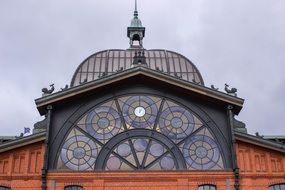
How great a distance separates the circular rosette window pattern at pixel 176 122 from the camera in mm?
33344

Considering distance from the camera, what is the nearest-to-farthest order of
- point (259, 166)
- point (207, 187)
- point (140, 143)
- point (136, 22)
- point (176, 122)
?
point (207, 187)
point (259, 166)
point (140, 143)
point (176, 122)
point (136, 22)

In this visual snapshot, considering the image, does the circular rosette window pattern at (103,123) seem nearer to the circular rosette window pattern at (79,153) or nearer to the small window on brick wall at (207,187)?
the circular rosette window pattern at (79,153)

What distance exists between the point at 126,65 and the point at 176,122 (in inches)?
411

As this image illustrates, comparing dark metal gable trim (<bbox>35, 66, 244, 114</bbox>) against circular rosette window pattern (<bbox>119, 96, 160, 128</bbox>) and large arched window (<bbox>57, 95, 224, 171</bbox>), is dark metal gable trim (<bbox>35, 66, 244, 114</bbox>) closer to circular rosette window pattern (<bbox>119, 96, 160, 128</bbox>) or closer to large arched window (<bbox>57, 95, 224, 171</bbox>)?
large arched window (<bbox>57, 95, 224, 171</bbox>)

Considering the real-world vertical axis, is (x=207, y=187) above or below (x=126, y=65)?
below

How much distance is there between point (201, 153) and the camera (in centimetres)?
3284

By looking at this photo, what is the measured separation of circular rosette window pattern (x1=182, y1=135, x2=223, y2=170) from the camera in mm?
32562

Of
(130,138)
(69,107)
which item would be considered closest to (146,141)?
(130,138)

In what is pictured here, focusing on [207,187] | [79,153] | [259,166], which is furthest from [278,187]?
[79,153]

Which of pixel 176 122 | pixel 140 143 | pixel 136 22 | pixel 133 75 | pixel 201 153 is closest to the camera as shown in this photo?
pixel 201 153

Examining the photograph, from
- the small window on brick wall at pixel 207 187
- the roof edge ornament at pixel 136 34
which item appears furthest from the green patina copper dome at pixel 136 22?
the small window on brick wall at pixel 207 187

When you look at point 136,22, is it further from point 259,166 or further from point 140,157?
point 259,166

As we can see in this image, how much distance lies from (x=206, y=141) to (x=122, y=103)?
233 inches

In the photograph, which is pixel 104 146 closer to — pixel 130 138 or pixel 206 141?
pixel 130 138
